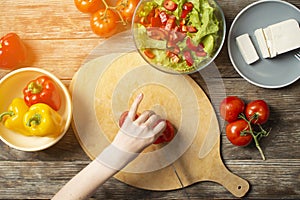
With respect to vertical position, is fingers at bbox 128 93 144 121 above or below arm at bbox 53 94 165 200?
above

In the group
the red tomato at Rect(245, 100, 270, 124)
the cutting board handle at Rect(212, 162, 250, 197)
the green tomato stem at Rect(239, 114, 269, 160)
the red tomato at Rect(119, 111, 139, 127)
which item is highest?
the red tomato at Rect(119, 111, 139, 127)

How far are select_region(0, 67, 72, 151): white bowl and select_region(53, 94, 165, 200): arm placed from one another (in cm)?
17

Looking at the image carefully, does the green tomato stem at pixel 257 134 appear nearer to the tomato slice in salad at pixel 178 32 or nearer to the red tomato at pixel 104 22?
the tomato slice in salad at pixel 178 32

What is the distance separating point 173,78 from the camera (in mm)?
1830

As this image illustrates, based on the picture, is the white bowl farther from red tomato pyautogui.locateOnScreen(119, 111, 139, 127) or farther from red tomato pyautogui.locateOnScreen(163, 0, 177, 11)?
red tomato pyautogui.locateOnScreen(163, 0, 177, 11)

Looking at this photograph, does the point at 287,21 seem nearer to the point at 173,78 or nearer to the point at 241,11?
the point at 241,11

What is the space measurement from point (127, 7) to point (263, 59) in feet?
1.71

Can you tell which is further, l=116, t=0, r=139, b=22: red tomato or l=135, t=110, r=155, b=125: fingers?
l=116, t=0, r=139, b=22: red tomato

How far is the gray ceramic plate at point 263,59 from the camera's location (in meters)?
1.80

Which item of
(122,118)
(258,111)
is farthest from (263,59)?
(122,118)

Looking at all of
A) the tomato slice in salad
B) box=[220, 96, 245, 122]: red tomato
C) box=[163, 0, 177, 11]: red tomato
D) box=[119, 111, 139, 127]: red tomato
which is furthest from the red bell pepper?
box=[220, 96, 245, 122]: red tomato

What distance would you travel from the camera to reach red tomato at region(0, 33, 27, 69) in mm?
1796

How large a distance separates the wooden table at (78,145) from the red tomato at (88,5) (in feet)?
0.20

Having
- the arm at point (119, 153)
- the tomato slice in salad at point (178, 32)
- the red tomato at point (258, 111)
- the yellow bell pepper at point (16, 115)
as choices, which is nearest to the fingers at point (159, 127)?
the arm at point (119, 153)
